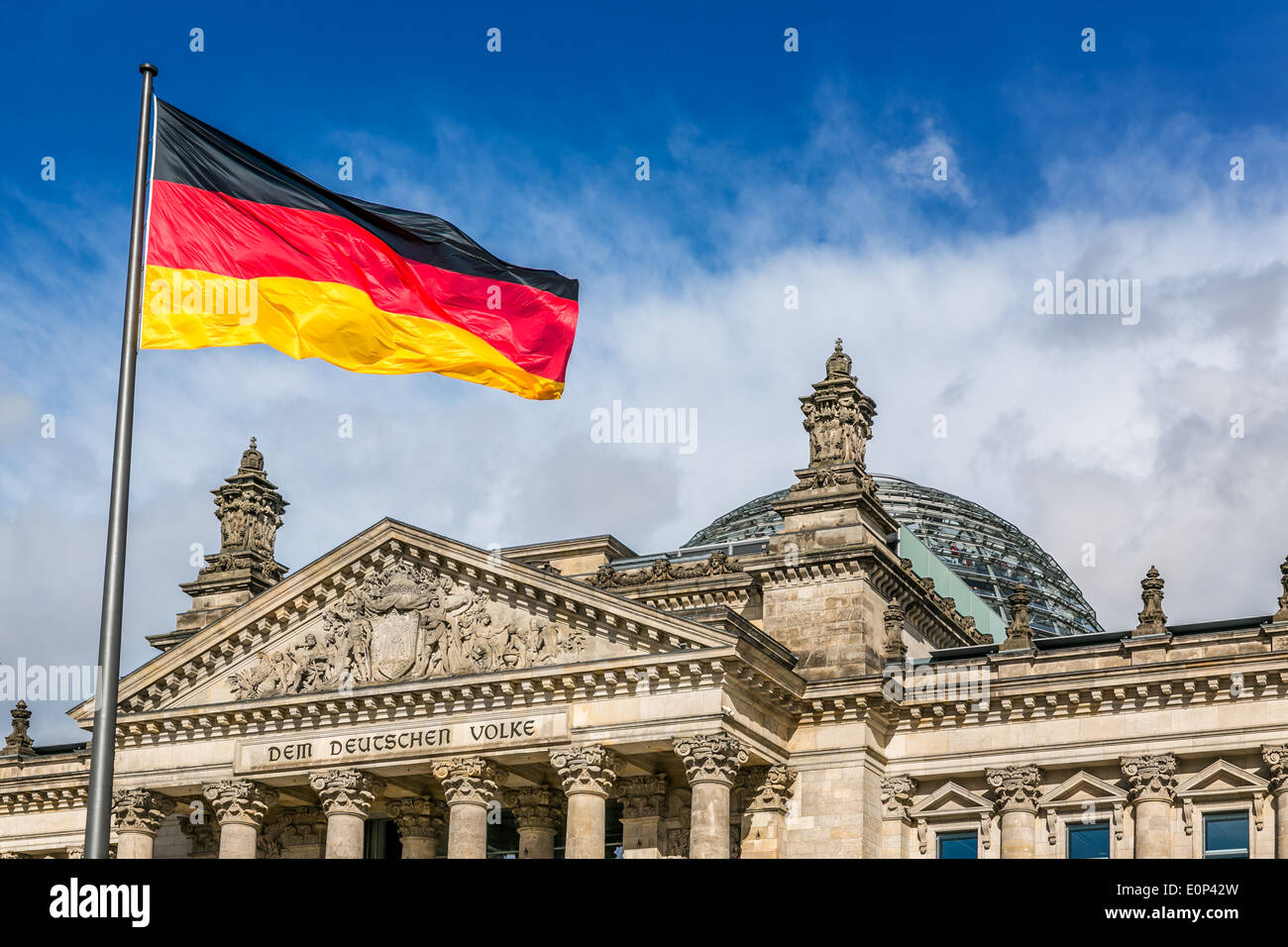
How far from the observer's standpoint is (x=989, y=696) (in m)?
46.6

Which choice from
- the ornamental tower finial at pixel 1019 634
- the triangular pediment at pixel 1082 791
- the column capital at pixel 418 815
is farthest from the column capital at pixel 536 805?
the triangular pediment at pixel 1082 791

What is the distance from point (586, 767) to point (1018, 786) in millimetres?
10839

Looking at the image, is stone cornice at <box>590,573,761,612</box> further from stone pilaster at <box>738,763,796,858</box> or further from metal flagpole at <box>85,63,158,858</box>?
metal flagpole at <box>85,63,158,858</box>

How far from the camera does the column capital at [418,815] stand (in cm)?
5112

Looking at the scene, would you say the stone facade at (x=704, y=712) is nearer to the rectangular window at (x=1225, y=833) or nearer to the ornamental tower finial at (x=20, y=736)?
the rectangular window at (x=1225, y=833)

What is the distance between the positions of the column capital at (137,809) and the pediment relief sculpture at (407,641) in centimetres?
395

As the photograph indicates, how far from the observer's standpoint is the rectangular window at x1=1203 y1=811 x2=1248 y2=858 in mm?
43812

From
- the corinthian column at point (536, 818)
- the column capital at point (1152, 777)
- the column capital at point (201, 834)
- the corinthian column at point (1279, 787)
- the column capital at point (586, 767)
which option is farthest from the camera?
the column capital at point (201, 834)

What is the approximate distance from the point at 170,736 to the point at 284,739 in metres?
3.74

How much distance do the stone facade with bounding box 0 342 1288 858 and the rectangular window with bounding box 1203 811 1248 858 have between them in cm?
10

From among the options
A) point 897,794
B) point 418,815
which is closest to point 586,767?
point 418,815

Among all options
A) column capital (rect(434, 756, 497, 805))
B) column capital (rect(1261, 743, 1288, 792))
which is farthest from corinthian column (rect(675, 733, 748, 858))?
column capital (rect(1261, 743, 1288, 792))
